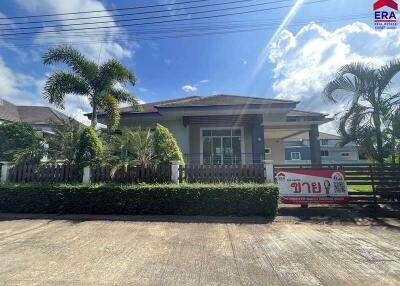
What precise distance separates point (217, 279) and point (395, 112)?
9.78 meters

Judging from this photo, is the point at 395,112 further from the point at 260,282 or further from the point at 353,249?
→ the point at 260,282

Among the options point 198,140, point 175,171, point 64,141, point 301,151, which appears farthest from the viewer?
point 301,151

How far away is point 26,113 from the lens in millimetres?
25469

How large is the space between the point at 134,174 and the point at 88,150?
1868 mm

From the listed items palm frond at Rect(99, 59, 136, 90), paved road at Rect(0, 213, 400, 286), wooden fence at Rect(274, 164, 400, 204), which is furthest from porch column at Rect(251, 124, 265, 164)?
palm frond at Rect(99, 59, 136, 90)

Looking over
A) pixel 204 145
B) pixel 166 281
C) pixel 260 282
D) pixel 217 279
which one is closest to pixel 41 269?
pixel 166 281

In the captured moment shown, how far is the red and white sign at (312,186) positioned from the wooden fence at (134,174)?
12.8 ft

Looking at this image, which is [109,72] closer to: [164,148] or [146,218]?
[164,148]

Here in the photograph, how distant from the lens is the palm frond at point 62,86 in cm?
1159

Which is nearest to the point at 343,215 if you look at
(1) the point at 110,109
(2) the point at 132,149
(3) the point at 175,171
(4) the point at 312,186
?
(4) the point at 312,186

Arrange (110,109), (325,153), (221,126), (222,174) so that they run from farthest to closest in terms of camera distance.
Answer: (325,153), (221,126), (110,109), (222,174)

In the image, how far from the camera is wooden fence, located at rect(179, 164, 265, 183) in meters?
8.63

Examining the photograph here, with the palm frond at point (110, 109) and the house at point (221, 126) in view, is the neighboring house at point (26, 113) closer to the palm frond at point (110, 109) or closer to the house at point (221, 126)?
the palm frond at point (110, 109)

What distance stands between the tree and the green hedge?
1599 millimetres
